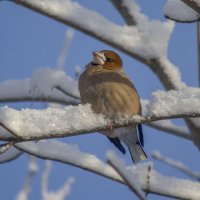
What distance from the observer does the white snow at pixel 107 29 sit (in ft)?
8.45

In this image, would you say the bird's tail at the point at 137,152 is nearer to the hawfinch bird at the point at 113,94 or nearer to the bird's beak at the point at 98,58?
the hawfinch bird at the point at 113,94

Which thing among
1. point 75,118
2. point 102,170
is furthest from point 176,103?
point 102,170

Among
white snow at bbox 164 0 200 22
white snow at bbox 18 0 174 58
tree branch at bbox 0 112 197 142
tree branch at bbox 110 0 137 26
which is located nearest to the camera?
tree branch at bbox 0 112 197 142

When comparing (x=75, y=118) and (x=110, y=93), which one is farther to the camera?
(x=110, y=93)

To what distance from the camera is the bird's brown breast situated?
2.22 metres

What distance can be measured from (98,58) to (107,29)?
0.16 m

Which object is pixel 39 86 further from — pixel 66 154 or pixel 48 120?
pixel 48 120

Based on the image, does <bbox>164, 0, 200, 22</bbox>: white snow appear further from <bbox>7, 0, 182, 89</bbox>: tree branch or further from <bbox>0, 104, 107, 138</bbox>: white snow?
<bbox>7, 0, 182, 89</bbox>: tree branch

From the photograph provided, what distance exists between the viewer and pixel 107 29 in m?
2.63

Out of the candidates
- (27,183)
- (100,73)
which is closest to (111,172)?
(100,73)

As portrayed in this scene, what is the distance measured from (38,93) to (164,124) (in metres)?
0.74

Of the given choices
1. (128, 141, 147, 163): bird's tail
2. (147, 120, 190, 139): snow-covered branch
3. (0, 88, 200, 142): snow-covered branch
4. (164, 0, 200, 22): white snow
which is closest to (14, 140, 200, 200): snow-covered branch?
(128, 141, 147, 163): bird's tail

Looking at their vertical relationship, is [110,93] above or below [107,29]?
below

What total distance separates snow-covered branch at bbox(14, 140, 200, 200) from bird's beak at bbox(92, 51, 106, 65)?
664mm
